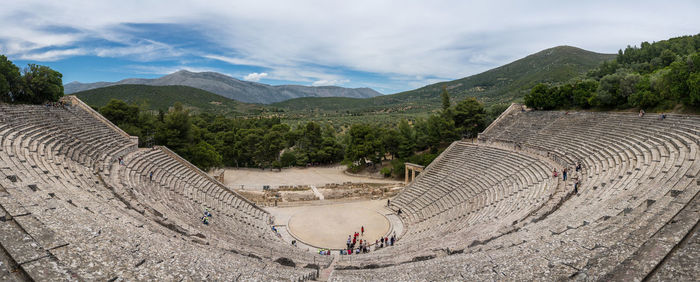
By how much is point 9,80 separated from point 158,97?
8508 cm

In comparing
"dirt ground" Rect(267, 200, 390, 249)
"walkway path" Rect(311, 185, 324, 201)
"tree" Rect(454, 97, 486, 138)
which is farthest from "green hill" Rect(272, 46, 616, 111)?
"dirt ground" Rect(267, 200, 390, 249)

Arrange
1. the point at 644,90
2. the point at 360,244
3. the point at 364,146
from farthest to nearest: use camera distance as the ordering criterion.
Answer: the point at 364,146 → the point at 644,90 → the point at 360,244

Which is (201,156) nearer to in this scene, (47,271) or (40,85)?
(40,85)

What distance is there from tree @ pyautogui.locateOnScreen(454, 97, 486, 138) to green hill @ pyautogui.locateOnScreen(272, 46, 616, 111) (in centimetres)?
4153

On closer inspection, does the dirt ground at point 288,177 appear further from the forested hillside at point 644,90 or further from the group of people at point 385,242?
the forested hillside at point 644,90

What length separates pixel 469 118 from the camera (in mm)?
39094

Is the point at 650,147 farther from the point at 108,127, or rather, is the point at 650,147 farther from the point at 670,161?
the point at 108,127

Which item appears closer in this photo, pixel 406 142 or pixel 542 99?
pixel 542 99

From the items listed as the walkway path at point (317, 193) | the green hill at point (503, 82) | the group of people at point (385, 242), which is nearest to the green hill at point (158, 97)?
the green hill at point (503, 82)

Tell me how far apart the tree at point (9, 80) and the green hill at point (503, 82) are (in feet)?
265

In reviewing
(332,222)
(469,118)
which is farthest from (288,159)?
(469,118)

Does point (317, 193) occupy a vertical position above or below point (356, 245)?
above

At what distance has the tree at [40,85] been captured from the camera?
26078 mm

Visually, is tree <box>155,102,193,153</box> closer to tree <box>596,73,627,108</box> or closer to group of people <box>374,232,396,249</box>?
group of people <box>374,232,396,249</box>
